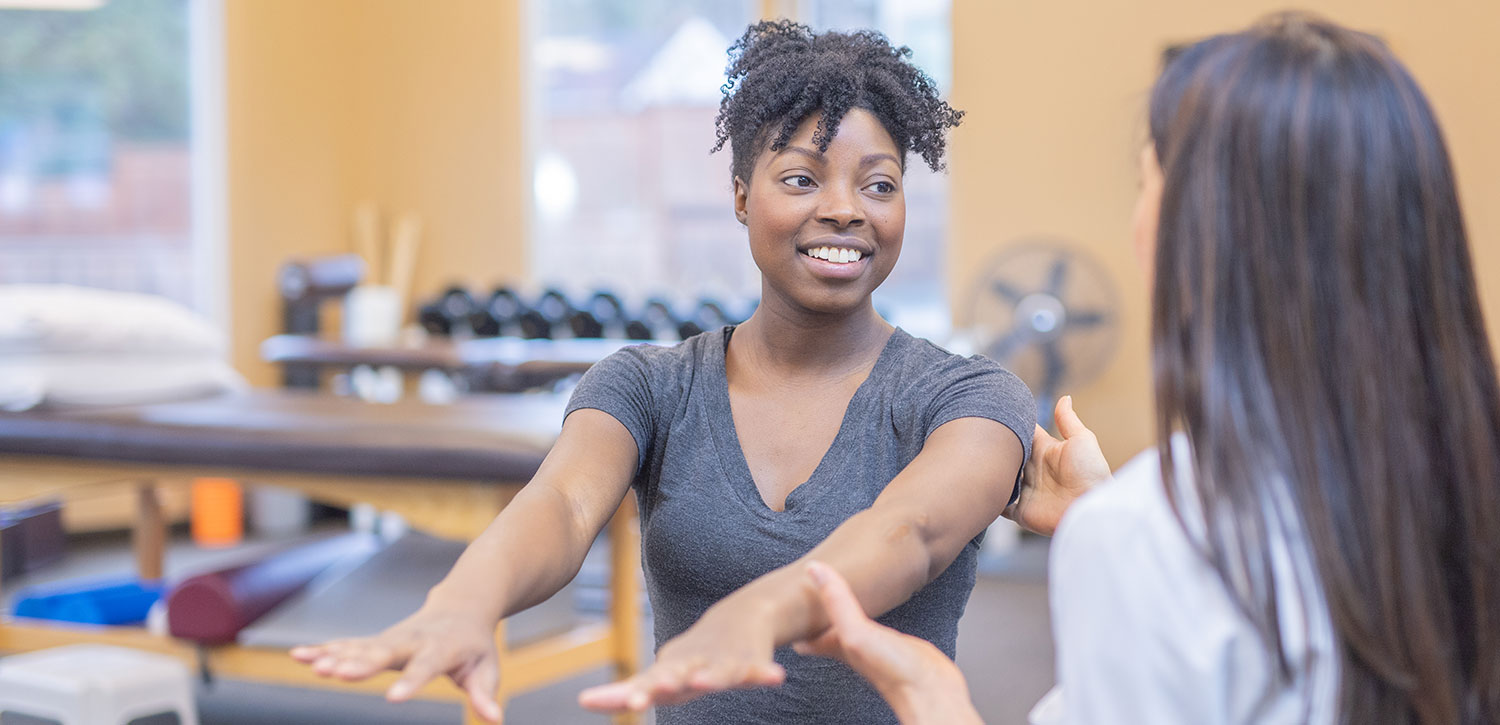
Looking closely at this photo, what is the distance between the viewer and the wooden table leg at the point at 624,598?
261cm

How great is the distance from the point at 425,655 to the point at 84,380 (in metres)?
2.28

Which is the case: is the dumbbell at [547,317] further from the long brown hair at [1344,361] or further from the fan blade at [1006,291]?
the long brown hair at [1344,361]

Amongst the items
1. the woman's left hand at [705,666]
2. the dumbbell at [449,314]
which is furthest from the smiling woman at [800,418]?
the dumbbell at [449,314]

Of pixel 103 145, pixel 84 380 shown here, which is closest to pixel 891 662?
pixel 84 380

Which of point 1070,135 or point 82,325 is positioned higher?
point 1070,135

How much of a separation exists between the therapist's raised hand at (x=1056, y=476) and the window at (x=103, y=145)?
15.9 ft

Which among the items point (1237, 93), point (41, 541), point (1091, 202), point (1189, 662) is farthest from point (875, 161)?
point (41, 541)

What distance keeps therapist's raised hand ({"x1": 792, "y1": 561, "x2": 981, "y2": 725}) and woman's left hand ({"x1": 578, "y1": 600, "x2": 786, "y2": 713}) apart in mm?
61

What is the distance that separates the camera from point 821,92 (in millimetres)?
1167

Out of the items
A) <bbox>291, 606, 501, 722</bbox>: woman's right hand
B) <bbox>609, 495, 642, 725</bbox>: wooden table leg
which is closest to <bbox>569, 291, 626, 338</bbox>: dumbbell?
<bbox>609, 495, 642, 725</bbox>: wooden table leg

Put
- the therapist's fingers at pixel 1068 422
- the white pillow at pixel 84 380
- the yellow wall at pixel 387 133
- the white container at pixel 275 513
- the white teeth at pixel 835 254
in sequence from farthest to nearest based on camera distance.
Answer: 1. the yellow wall at pixel 387 133
2. the white container at pixel 275 513
3. the white pillow at pixel 84 380
4. the therapist's fingers at pixel 1068 422
5. the white teeth at pixel 835 254

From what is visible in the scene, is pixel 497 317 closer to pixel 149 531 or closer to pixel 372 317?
pixel 372 317

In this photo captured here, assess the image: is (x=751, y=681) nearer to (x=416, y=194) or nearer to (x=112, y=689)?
(x=112, y=689)

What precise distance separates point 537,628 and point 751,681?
6.06 ft
